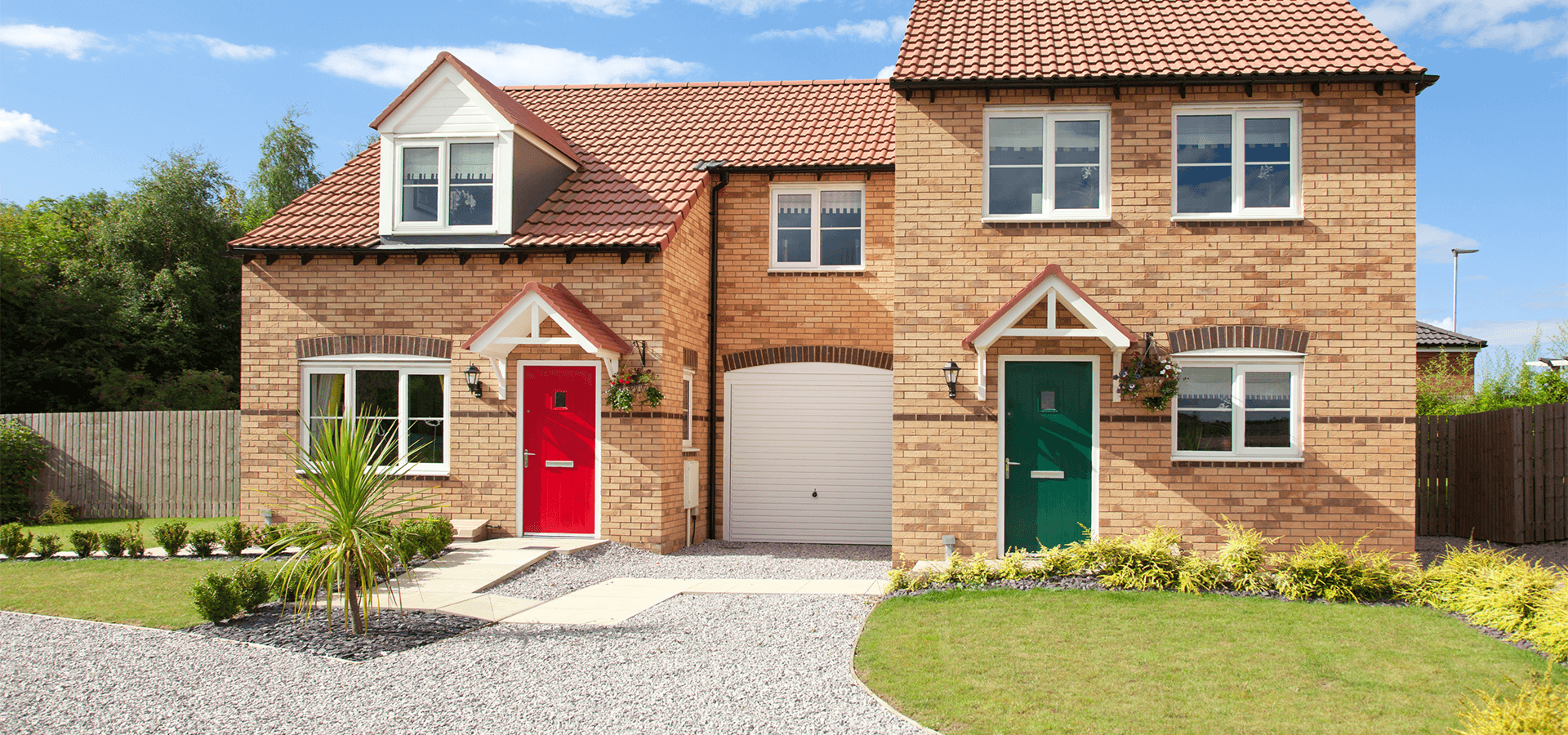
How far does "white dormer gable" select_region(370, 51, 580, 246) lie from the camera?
1329 cm

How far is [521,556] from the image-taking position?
11445 mm

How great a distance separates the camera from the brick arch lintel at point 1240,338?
35.5 ft

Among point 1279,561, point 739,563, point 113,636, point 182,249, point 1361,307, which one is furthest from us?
point 182,249

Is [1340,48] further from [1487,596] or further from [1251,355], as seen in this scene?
[1487,596]

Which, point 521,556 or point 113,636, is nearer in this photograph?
point 113,636

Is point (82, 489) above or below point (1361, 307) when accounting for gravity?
below

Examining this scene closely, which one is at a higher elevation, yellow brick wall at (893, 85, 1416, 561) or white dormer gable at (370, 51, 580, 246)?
white dormer gable at (370, 51, 580, 246)

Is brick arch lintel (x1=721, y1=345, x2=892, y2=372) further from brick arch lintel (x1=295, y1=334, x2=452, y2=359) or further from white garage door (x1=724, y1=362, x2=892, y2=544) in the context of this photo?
brick arch lintel (x1=295, y1=334, x2=452, y2=359)

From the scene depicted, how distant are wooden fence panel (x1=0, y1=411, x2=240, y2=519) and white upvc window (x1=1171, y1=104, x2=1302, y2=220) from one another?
15.5 m

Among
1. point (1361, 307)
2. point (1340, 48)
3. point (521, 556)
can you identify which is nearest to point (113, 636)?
point (521, 556)

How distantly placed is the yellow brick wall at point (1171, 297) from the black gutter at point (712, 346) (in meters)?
4.23

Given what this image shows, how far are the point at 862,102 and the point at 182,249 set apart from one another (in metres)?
24.4

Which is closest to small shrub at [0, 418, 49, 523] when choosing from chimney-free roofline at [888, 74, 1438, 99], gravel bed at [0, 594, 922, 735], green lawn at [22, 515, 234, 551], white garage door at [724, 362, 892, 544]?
green lawn at [22, 515, 234, 551]

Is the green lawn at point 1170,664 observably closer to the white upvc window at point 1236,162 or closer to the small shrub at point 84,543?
the white upvc window at point 1236,162
